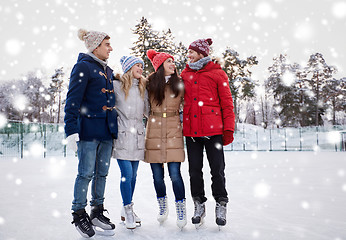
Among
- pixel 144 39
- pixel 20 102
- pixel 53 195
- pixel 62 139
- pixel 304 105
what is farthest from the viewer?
pixel 20 102

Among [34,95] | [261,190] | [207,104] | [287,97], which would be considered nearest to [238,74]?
[287,97]

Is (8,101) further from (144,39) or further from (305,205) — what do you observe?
(305,205)

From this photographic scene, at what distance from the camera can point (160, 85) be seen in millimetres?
2977

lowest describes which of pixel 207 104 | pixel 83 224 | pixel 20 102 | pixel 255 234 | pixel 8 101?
pixel 255 234

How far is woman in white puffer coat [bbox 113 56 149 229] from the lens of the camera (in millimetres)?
2848

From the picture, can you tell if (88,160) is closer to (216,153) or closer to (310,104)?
(216,153)

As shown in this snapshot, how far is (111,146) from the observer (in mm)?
2916

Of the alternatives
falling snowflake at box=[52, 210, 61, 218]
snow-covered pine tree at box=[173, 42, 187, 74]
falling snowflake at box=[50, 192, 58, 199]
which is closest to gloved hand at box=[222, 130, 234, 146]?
falling snowflake at box=[52, 210, 61, 218]

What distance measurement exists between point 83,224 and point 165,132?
3.92ft

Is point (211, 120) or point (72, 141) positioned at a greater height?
point (211, 120)

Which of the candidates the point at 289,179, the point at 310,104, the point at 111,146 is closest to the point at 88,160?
the point at 111,146

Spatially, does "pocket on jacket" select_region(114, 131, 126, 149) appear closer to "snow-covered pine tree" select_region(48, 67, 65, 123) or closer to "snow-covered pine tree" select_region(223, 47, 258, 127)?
"snow-covered pine tree" select_region(223, 47, 258, 127)

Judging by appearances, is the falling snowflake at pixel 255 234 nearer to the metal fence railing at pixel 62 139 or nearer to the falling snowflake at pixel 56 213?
the falling snowflake at pixel 56 213

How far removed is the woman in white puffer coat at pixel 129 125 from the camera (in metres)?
2.85
